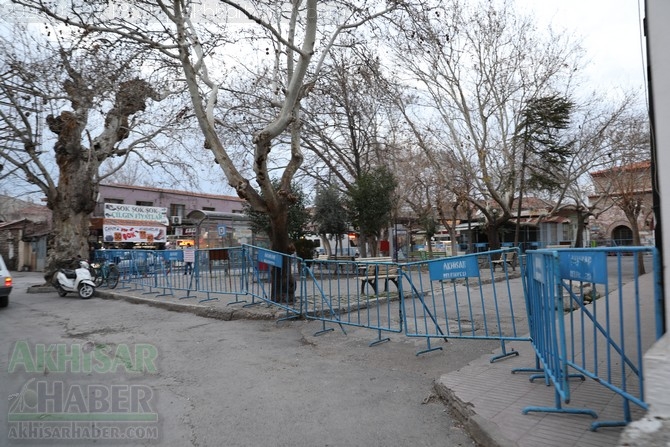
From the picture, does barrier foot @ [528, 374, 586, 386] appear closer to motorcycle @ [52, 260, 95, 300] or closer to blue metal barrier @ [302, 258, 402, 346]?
blue metal barrier @ [302, 258, 402, 346]

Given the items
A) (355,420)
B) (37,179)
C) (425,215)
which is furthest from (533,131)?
(37,179)

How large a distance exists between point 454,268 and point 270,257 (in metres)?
4.52

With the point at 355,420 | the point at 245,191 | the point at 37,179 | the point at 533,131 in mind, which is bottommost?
the point at 355,420

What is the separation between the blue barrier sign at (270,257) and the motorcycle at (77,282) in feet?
23.2

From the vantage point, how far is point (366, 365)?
18.7 ft

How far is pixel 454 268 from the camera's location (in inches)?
220

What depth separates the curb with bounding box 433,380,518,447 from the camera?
3.16 m

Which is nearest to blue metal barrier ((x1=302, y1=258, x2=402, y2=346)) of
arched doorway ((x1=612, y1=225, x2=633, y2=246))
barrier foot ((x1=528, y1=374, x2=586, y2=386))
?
barrier foot ((x1=528, y1=374, x2=586, y2=386))

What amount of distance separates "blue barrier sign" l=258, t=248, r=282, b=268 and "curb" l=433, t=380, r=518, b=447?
500 centimetres

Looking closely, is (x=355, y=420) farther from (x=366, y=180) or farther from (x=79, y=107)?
(x=366, y=180)

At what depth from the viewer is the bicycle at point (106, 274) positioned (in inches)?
569

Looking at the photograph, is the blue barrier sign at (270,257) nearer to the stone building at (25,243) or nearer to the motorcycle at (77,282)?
the motorcycle at (77,282)

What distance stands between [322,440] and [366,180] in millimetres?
16021

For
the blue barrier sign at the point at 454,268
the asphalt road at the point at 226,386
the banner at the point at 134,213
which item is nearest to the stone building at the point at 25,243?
the banner at the point at 134,213
